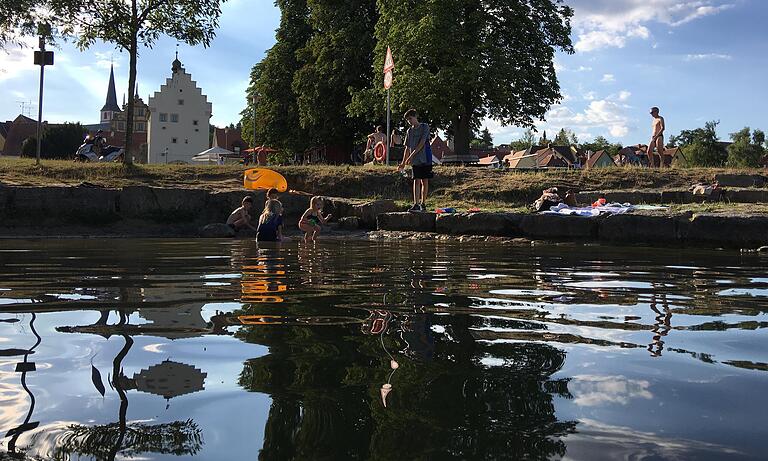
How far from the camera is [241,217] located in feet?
51.3

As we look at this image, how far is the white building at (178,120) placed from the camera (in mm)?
80562

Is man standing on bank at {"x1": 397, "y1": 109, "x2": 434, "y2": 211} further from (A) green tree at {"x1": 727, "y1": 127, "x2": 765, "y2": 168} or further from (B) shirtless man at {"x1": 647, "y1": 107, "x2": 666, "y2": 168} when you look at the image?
(A) green tree at {"x1": 727, "y1": 127, "x2": 765, "y2": 168}

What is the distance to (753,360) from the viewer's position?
2.91 metres

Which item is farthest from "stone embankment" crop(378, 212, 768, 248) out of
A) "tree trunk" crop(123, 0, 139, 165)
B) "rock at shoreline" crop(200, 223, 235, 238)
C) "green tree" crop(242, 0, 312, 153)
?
"green tree" crop(242, 0, 312, 153)

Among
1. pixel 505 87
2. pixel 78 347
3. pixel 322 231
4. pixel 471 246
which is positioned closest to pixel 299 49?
pixel 505 87

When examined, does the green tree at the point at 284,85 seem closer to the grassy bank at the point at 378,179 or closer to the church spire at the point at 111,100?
the grassy bank at the point at 378,179

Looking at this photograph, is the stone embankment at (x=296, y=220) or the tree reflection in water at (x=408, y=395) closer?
the tree reflection in water at (x=408, y=395)

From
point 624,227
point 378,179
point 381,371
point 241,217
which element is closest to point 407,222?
point 241,217

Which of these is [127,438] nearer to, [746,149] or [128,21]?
[128,21]

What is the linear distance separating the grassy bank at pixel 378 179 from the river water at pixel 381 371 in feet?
41.3

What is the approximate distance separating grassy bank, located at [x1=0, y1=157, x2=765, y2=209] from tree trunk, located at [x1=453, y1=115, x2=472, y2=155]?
1122cm

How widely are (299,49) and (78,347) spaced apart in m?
43.4

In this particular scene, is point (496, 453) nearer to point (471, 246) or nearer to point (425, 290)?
point (425, 290)

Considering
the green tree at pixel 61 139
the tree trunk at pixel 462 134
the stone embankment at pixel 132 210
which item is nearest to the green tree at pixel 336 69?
the tree trunk at pixel 462 134
